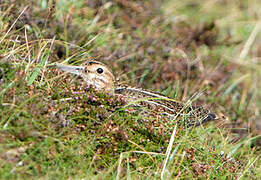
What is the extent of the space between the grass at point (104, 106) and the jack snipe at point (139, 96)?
0.11m

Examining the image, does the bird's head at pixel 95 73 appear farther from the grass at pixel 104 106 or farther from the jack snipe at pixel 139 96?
the grass at pixel 104 106

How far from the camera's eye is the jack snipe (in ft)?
14.3

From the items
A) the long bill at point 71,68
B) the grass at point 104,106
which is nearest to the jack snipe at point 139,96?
the long bill at point 71,68

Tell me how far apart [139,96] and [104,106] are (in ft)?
2.30

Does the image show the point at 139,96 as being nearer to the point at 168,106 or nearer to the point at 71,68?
the point at 168,106

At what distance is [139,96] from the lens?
15.4 ft

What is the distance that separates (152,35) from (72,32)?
68.2 inches

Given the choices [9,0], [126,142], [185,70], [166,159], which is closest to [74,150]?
[126,142]

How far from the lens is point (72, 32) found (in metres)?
5.75

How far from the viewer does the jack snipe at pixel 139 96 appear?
4.37 m

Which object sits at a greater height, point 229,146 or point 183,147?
point 183,147

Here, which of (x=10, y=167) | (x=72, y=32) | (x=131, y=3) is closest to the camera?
(x=10, y=167)

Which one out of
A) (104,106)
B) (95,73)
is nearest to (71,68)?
(95,73)

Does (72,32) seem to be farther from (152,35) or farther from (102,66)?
(152,35)
